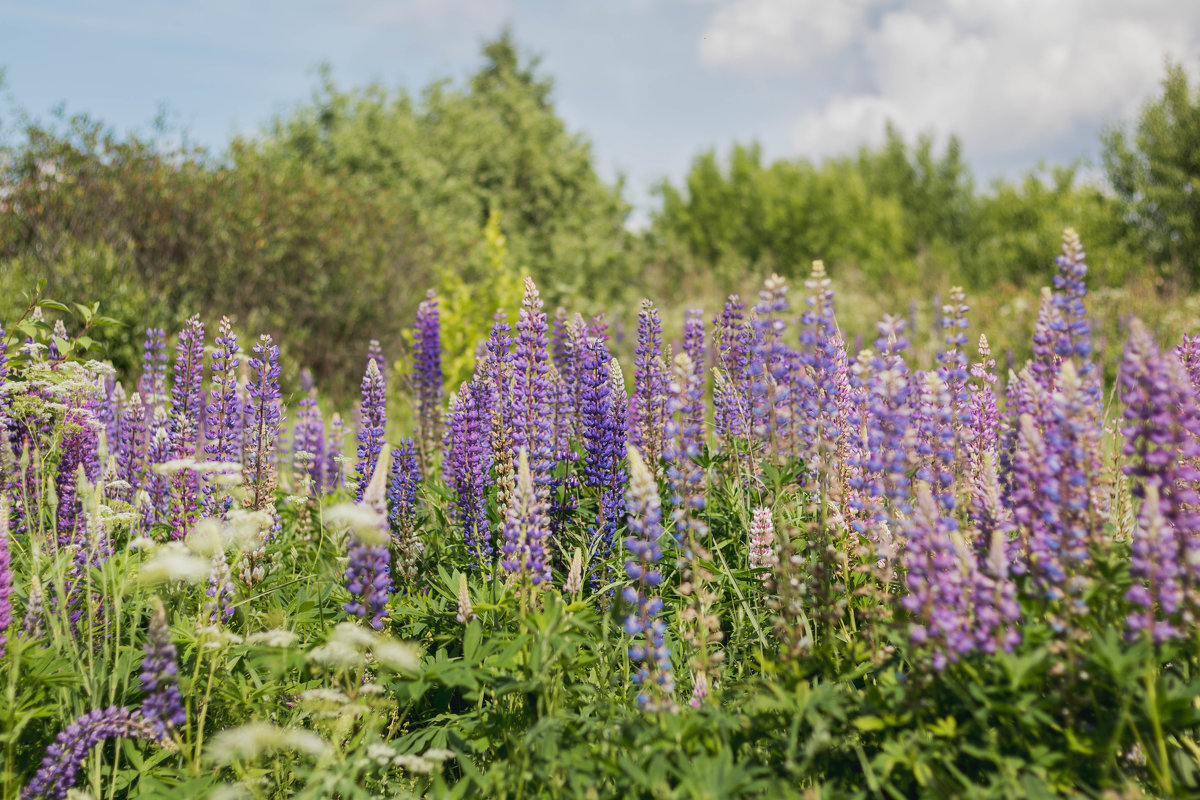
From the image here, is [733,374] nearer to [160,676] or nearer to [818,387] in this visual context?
[818,387]

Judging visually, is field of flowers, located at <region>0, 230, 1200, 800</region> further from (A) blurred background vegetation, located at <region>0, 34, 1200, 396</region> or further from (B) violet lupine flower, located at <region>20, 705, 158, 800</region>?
(A) blurred background vegetation, located at <region>0, 34, 1200, 396</region>

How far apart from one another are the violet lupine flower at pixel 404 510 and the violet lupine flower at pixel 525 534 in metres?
1.01

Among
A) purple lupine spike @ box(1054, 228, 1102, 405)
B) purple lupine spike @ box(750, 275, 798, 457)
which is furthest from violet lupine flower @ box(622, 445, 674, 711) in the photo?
purple lupine spike @ box(1054, 228, 1102, 405)

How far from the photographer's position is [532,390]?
3732mm

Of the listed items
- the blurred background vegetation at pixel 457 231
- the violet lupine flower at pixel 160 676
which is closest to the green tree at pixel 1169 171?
the blurred background vegetation at pixel 457 231

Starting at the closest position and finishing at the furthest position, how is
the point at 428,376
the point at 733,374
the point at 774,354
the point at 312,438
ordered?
the point at 774,354 → the point at 733,374 → the point at 428,376 → the point at 312,438

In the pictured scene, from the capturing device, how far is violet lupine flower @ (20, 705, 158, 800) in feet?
8.30

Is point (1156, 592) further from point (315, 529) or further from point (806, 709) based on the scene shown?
point (315, 529)

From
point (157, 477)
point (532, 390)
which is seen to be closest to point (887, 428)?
point (532, 390)

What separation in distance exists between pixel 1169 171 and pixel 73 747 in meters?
32.6

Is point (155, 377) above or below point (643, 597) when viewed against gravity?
above

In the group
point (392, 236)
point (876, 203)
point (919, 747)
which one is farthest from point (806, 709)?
point (876, 203)

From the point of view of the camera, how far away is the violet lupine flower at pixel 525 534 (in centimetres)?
284

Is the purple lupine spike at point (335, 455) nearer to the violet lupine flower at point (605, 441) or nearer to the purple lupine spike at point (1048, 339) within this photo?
the violet lupine flower at point (605, 441)
